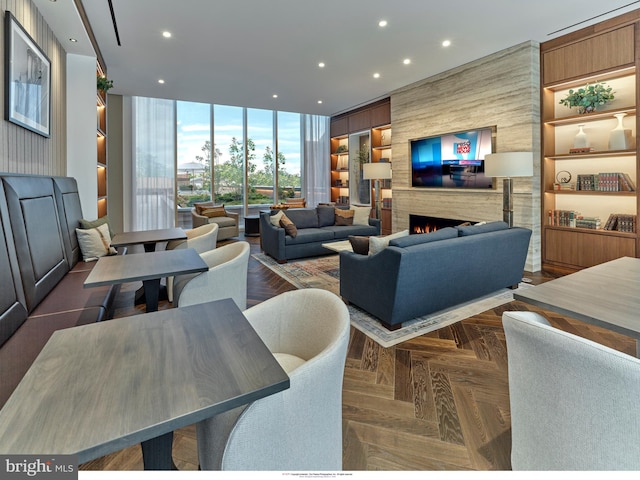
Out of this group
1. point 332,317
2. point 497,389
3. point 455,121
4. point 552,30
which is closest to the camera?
point 332,317

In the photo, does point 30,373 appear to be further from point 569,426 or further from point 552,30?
point 552,30

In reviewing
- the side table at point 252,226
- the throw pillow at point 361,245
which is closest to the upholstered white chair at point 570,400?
the throw pillow at point 361,245

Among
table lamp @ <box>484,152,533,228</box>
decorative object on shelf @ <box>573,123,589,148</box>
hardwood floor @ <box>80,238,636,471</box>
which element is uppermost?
decorative object on shelf @ <box>573,123,589,148</box>

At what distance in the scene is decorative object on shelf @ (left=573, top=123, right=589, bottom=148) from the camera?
4.39 meters

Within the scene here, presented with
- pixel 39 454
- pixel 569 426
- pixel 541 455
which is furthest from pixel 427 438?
pixel 39 454

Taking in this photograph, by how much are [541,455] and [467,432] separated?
0.60 m

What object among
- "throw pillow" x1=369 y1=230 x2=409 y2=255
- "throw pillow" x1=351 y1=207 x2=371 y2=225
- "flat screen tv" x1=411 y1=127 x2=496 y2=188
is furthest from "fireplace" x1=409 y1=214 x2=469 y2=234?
"throw pillow" x1=369 y1=230 x2=409 y2=255

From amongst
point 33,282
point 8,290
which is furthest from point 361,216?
point 8,290

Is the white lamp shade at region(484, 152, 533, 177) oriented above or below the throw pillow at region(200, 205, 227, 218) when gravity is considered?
above

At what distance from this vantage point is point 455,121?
18.5 feet

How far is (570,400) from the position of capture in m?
1.02

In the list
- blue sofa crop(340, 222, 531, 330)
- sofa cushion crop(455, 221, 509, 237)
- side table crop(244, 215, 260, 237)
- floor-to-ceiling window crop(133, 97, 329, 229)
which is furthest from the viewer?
side table crop(244, 215, 260, 237)

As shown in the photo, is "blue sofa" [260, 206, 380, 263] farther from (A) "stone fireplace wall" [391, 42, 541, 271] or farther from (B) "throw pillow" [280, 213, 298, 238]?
(A) "stone fireplace wall" [391, 42, 541, 271]

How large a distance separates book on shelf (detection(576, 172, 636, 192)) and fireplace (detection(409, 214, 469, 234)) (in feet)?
5.63
